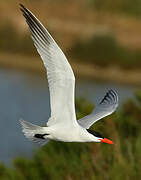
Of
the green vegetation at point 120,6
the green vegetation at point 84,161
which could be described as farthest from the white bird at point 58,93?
the green vegetation at point 120,6

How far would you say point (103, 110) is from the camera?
19.0ft

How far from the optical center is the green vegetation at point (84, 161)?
5.93 m

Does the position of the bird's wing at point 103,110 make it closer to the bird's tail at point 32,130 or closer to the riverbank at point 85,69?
the bird's tail at point 32,130

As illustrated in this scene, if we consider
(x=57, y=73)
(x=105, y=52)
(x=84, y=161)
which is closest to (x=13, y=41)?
(x=105, y=52)

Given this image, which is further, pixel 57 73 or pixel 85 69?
pixel 85 69

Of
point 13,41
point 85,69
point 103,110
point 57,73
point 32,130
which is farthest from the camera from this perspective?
point 13,41

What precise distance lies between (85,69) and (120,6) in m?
11.0

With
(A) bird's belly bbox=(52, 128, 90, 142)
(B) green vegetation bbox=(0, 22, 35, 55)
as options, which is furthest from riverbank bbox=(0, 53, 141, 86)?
(A) bird's belly bbox=(52, 128, 90, 142)

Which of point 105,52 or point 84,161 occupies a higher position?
point 84,161

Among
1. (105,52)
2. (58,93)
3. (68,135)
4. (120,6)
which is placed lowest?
(105,52)

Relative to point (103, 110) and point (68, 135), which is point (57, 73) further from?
point (103, 110)

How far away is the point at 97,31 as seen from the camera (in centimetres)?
2206

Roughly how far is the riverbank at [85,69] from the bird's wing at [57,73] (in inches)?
478

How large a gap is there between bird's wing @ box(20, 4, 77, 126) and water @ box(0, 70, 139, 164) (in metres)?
4.11
